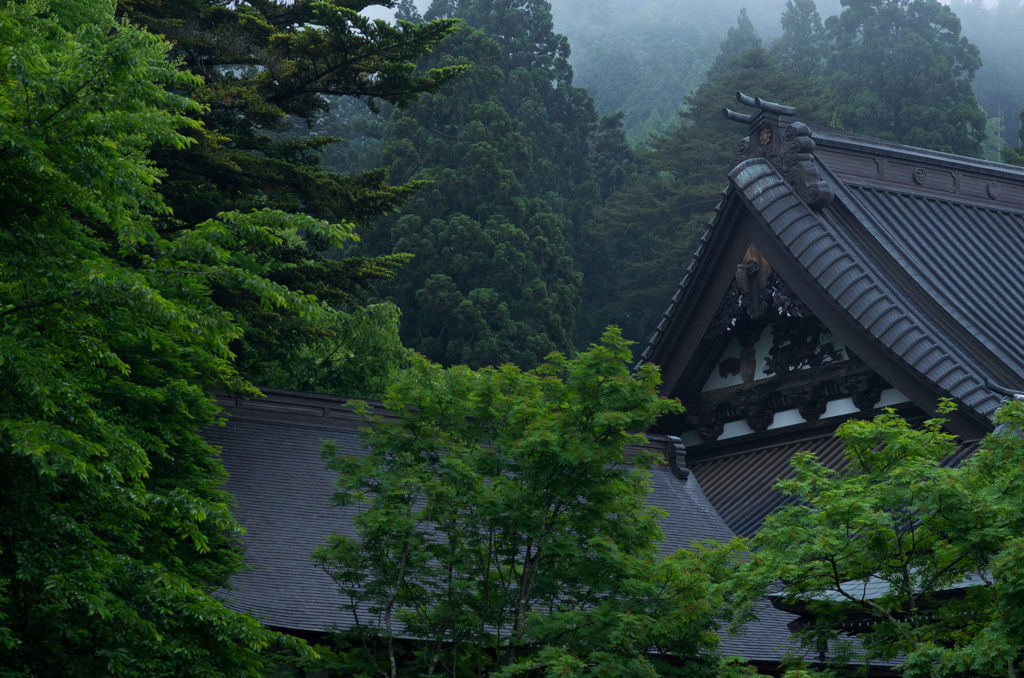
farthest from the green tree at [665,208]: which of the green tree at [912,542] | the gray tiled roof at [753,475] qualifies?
the green tree at [912,542]

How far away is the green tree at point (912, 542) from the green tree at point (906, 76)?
121ft

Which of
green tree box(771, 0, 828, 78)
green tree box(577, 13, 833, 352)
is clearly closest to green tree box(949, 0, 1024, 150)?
green tree box(771, 0, 828, 78)

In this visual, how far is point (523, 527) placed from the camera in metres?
8.02

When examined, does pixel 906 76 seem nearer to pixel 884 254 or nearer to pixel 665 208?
pixel 665 208

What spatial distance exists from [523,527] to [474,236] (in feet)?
77.2

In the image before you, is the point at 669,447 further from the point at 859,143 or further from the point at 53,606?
the point at 53,606

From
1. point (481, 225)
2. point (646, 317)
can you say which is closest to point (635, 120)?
point (646, 317)

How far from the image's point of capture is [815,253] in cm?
1282

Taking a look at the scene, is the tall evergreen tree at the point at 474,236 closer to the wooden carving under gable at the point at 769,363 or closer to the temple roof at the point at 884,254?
the wooden carving under gable at the point at 769,363

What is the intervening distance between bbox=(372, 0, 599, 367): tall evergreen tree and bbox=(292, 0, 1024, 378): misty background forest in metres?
0.06

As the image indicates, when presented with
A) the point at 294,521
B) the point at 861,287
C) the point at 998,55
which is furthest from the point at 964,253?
the point at 998,55

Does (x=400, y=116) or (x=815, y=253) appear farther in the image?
(x=400, y=116)

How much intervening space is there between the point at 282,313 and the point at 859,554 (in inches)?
337

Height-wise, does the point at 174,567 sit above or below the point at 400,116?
below
